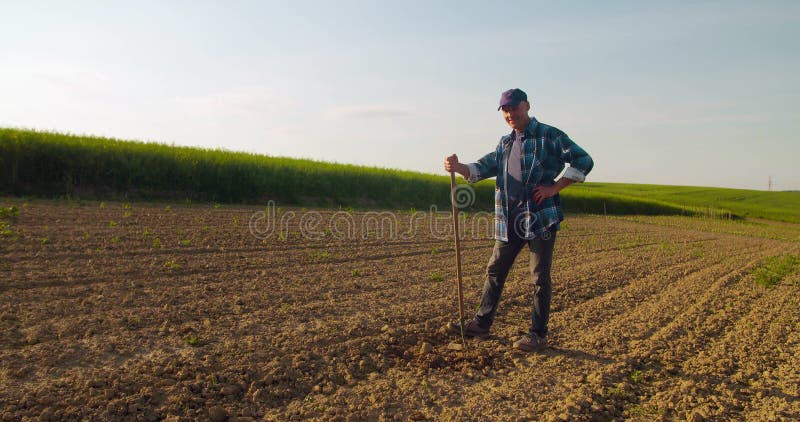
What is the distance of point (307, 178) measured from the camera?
832 inches

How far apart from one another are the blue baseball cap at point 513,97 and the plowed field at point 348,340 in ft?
6.62

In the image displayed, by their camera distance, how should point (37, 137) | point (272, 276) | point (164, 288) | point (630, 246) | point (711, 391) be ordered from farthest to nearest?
1. point (37, 137)
2. point (630, 246)
3. point (272, 276)
4. point (164, 288)
5. point (711, 391)

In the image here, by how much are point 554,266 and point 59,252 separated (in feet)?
24.6

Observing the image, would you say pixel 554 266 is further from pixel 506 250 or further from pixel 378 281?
pixel 506 250

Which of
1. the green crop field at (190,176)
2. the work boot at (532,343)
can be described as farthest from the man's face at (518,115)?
the green crop field at (190,176)

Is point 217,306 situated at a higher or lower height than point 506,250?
lower

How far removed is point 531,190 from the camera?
4.17 m

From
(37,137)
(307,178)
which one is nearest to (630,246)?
(307,178)

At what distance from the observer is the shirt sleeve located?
3949 mm

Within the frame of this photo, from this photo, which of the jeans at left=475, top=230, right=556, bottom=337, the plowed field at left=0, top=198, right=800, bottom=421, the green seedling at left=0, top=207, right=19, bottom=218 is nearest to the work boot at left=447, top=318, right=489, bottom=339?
the jeans at left=475, top=230, right=556, bottom=337

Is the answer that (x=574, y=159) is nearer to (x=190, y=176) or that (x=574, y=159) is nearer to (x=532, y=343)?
(x=532, y=343)

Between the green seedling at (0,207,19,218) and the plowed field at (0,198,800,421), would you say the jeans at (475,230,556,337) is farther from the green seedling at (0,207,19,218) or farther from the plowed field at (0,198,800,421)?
the green seedling at (0,207,19,218)

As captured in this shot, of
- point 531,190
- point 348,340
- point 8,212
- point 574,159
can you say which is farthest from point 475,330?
point 8,212

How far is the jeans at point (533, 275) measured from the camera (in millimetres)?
4121
